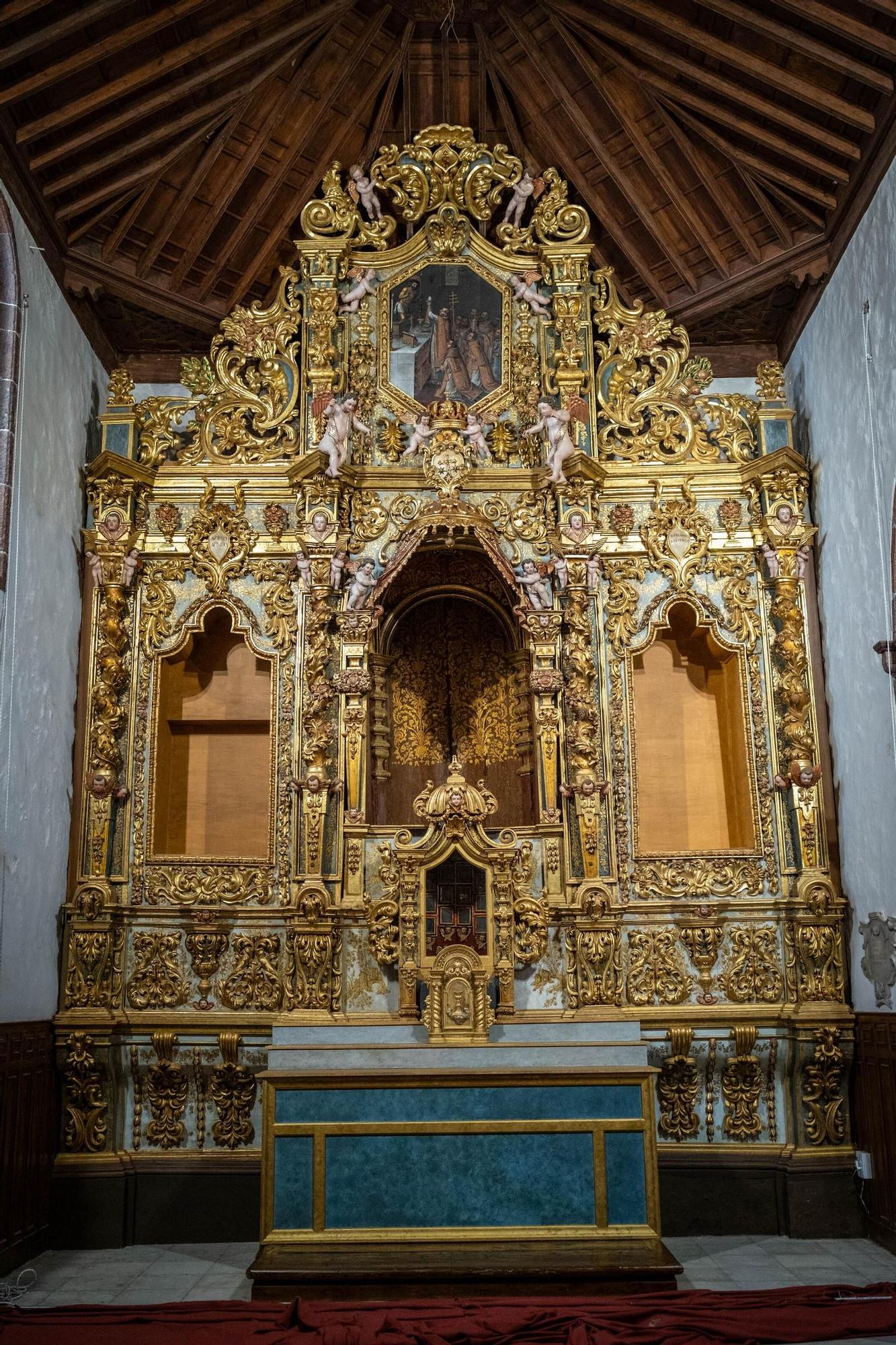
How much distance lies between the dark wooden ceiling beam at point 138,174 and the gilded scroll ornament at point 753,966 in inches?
348

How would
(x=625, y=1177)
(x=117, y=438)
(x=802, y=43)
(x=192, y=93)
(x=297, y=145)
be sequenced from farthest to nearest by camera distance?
(x=297, y=145), (x=117, y=438), (x=192, y=93), (x=802, y=43), (x=625, y=1177)

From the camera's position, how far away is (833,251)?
1197 cm

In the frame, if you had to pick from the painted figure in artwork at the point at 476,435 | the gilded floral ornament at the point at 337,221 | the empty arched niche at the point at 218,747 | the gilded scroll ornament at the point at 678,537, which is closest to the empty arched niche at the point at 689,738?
the gilded scroll ornament at the point at 678,537

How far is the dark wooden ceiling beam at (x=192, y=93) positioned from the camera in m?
11.1

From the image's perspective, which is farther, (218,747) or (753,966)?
(218,747)

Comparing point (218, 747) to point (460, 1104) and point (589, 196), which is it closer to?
point (460, 1104)

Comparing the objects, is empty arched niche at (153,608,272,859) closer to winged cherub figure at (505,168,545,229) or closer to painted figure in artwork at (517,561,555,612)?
painted figure in artwork at (517,561,555,612)

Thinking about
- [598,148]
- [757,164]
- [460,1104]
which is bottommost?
[460,1104]

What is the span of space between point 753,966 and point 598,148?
8.03m

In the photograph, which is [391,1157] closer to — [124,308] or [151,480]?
[151,480]

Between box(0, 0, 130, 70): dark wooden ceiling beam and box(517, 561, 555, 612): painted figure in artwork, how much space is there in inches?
230

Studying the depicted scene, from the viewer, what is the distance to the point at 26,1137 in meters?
10.6

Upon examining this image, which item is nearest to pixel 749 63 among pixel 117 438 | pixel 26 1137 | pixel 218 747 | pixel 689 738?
pixel 689 738

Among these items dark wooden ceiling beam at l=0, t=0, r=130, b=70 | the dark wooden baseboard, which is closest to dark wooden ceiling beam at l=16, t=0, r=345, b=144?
dark wooden ceiling beam at l=0, t=0, r=130, b=70
